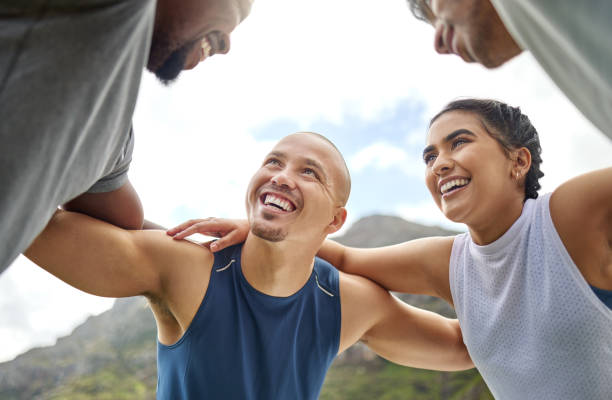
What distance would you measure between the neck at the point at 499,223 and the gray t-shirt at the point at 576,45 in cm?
154

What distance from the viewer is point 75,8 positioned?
76 centimetres

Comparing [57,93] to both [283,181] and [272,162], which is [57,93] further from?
[272,162]

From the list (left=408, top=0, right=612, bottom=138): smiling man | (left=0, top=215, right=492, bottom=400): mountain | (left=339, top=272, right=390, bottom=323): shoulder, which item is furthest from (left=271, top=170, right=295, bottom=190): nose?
(left=0, top=215, right=492, bottom=400): mountain

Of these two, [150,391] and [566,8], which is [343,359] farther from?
[566,8]

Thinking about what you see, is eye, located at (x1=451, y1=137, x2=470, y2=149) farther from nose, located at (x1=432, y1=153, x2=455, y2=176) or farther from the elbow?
the elbow

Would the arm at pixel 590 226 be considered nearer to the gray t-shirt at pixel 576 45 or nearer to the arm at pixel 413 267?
the arm at pixel 413 267

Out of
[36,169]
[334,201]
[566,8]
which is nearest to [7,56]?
[36,169]

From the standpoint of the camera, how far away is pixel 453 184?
2.14 metres

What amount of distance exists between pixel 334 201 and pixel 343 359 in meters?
7.16

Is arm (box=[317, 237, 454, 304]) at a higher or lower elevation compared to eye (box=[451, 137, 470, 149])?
lower

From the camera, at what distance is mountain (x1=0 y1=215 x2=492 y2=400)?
8.37 metres

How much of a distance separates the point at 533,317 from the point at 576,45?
167 cm

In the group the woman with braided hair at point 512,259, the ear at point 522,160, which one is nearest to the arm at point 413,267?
the woman with braided hair at point 512,259

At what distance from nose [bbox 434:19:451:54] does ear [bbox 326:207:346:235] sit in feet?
4.02
